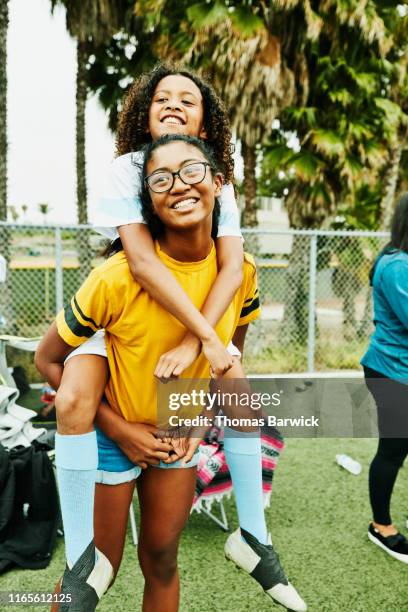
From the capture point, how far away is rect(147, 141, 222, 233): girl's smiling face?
1529 mm

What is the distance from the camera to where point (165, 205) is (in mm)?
1541

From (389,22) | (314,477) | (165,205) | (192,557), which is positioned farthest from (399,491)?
(389,22)

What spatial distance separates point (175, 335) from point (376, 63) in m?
8.55

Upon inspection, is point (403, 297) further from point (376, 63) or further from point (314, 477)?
point (376, 63)

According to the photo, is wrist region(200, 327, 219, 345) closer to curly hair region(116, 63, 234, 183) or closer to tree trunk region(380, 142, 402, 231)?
curly hair region(116, 63, 234, 183)

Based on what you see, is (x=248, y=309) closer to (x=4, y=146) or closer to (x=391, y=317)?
(x=391, y=317)

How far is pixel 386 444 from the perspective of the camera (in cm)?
300

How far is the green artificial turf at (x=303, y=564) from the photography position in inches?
104

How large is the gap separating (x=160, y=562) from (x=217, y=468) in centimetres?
151

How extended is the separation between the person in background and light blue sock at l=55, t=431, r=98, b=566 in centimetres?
181

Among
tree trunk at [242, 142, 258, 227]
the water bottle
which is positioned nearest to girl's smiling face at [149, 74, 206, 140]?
the water bottle

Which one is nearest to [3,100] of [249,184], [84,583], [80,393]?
[249,184]

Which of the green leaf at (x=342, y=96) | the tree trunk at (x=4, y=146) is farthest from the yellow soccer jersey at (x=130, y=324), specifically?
the green leaf at (x=342, y=96)

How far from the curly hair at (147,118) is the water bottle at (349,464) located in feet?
10.3
